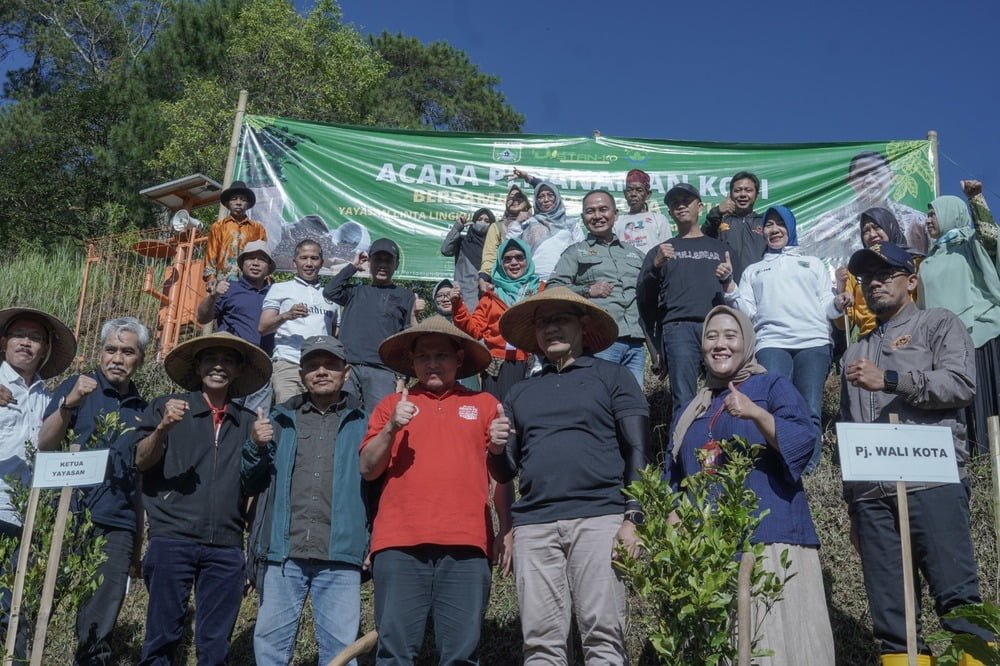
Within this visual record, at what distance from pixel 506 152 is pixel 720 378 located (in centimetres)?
653

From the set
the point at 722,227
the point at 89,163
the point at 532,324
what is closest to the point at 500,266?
the point at 722,227

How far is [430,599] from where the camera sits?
370 centimetres

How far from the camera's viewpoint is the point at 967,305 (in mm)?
5523

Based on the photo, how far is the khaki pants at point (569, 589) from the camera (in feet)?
11.7

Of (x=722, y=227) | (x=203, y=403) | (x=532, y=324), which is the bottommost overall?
(x=203, y=403)

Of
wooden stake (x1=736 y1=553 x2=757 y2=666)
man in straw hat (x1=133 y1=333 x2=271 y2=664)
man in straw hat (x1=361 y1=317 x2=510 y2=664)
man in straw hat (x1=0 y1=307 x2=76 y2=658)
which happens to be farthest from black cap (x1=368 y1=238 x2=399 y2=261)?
wooden stake (x1=736 y1=553 x2=757 y2=666)

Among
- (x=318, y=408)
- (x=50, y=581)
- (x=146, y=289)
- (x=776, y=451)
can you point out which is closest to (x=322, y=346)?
(x=318, y=408)

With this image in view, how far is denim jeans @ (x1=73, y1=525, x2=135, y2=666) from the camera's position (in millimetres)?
4102

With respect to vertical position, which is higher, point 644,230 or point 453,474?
point 644,230

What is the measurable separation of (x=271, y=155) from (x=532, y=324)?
5.94 meters

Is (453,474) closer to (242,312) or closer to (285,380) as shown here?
(285,380)

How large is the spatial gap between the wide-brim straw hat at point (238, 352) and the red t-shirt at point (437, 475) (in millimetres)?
841

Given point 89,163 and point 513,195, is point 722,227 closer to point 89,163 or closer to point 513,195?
point 513,195

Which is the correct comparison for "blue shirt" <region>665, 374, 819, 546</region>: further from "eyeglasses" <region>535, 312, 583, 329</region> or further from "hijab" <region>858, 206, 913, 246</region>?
"hijab" <region>858, 206, 913, 246</region>
